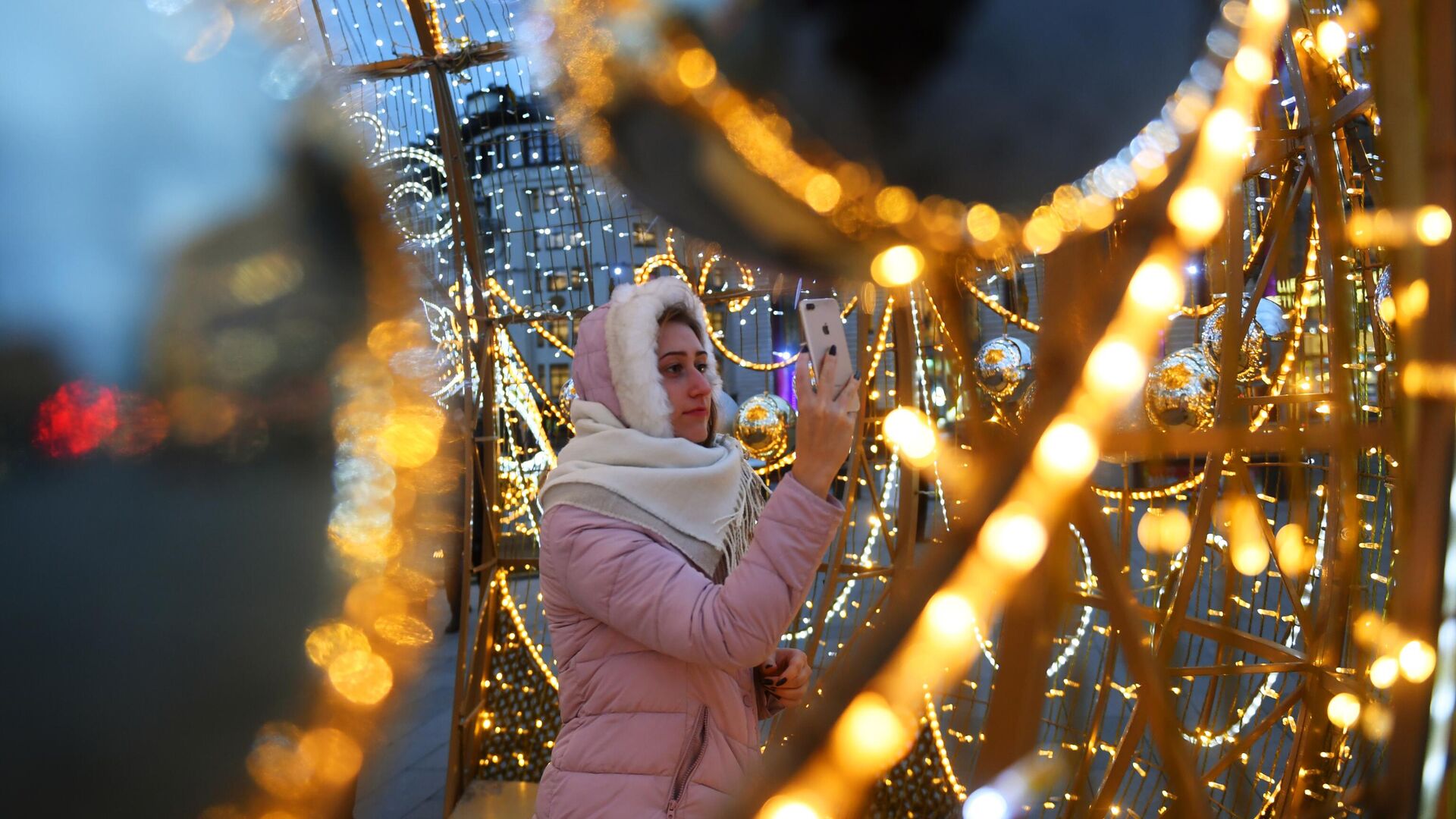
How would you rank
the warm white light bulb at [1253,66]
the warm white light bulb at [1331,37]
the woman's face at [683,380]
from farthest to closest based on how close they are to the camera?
the woman's face at [683,380] → the warm white light bulb at [1331,37] → the warm white light bulb at [1253,66]

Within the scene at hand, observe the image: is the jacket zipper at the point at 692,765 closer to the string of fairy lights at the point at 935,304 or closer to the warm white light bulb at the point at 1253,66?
the string of fairy lights at the point at 935,304

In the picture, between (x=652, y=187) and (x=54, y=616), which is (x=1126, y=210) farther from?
(x=54, y=616)

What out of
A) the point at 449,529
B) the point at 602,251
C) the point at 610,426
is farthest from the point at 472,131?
the point at 449,529

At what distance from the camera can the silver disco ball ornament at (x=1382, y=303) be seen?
0.88 metres

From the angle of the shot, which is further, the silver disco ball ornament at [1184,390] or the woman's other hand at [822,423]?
the silver disco ball ornament at [1184,390]

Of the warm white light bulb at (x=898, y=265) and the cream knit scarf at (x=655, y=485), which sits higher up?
the warm white light bulb at (x=898, y=265)

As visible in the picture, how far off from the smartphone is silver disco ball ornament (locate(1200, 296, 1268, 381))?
2.13ft

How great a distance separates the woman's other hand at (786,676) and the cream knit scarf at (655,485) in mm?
180

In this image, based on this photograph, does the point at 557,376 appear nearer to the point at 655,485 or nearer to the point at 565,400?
the point at 565,400

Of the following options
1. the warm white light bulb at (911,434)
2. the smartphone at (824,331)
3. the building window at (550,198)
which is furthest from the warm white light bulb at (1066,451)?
the building window at (550,198)

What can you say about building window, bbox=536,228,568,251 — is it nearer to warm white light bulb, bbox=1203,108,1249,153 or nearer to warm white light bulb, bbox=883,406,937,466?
warm white light bulb, bbox=883,406,937,466

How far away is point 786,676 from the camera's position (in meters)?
1.46

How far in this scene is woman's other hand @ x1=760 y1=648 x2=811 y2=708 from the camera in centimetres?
146

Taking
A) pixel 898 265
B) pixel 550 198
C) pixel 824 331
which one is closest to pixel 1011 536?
pixel 898 265
